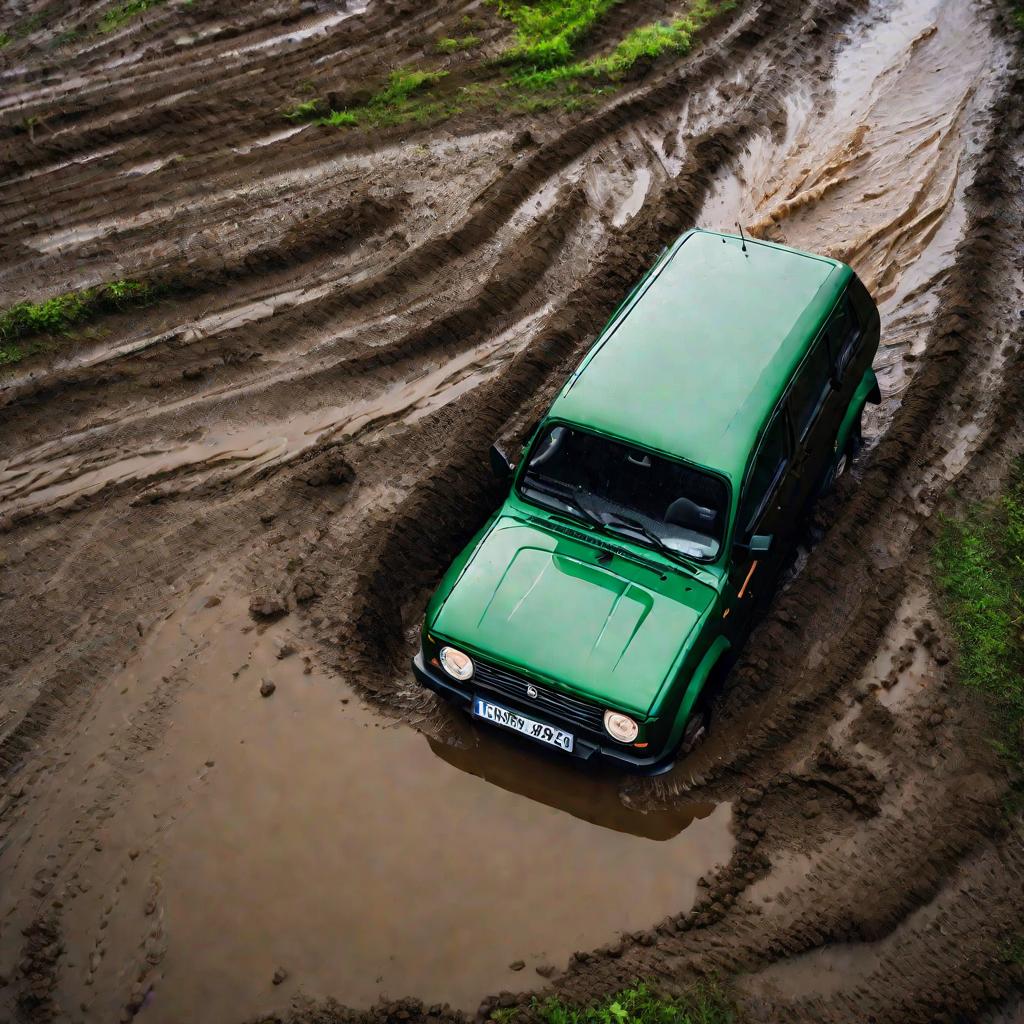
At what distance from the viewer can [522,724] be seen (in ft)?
20.2

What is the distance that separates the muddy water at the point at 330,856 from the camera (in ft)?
18.7

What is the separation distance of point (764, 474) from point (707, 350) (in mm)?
932

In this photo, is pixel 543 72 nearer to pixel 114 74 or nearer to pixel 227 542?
pixel 114 74

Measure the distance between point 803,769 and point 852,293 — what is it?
360 centimetres

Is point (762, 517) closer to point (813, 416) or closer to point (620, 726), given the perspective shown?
point (813, 416)

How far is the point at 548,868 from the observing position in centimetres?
618

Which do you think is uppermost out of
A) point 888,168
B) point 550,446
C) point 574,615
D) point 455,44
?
point 455,44

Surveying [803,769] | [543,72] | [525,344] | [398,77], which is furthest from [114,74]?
[803,769]

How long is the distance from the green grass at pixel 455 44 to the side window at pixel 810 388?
7.68m

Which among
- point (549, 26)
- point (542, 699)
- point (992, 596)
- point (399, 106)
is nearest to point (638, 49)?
point (549, 26)

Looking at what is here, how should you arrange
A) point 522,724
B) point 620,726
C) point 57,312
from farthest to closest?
point 57,312
point 522,724
point 620,726

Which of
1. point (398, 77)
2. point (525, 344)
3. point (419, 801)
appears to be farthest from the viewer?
point (398, 77)

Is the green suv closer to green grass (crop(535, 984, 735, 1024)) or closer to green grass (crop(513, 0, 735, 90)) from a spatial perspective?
green grass (crop(535, 984, 735, 1024))

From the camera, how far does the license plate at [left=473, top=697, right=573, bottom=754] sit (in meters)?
6.08
